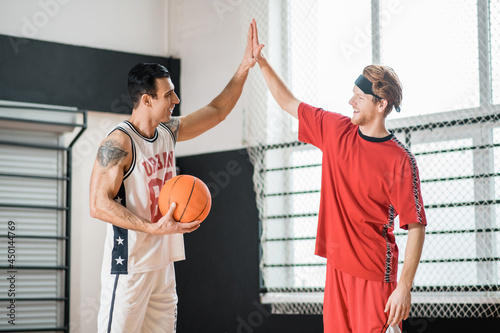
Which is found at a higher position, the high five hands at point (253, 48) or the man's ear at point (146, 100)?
the high five hands at point (253, 48)

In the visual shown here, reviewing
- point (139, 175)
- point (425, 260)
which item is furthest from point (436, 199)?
point (139, 175)

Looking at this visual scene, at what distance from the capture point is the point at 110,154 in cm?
329

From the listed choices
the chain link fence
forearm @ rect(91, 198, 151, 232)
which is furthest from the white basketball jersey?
the chain link fence

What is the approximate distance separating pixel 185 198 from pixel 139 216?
0.26 meters

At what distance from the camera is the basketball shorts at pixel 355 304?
3.04m

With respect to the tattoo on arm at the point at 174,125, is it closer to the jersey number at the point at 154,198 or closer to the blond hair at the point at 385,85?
the jersey number at the point at 154,198

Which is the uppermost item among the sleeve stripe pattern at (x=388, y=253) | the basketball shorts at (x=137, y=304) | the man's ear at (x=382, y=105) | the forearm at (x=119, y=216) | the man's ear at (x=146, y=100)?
the man's ear at (x=146, y=100)

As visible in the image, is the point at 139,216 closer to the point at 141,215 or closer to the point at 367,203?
the point at 141,215

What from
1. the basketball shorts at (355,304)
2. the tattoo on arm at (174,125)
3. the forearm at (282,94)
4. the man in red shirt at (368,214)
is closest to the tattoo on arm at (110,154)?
the tattoo on arm at (174,125)

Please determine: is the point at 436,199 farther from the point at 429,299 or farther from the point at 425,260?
the point at 429,299

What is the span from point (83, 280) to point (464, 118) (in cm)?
384

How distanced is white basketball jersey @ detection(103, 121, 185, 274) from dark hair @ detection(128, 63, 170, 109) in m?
0.19

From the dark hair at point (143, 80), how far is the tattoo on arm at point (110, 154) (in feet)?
1.11

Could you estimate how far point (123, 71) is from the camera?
6.48 meters
